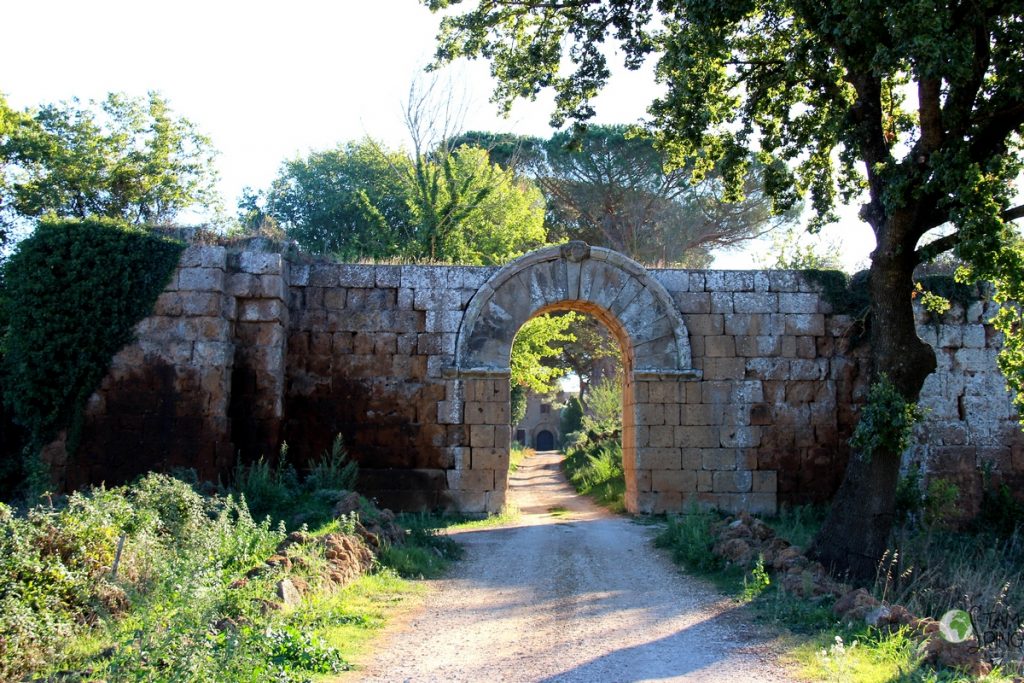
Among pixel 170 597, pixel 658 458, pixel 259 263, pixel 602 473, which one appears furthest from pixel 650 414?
pixel 170 597

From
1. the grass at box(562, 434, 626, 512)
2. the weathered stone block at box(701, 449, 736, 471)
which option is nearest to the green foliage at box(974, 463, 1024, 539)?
the weathered stone block at box(701, 449, 736, 471)

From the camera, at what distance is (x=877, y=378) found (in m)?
8.90

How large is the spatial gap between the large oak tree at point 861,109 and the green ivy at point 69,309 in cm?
482

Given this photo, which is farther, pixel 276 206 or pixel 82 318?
pixel 276 206

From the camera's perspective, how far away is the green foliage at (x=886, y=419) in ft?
27.7

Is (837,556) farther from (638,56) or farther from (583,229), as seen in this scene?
(583,229)

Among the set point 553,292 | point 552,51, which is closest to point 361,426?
point 553,292

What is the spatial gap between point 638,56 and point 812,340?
4.85 metres

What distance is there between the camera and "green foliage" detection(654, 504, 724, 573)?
866 cm

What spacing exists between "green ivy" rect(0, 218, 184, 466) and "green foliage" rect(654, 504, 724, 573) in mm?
7059

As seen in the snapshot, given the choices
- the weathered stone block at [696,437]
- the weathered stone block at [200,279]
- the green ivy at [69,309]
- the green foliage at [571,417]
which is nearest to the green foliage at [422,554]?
the weathered stone block at [696,437]

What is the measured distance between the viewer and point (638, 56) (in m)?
10.5

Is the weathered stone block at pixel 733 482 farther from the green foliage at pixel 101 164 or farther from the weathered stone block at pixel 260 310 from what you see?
the green foliage at pixel 101 164

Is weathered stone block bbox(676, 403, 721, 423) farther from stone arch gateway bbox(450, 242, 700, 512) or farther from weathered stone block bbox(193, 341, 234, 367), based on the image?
weathered stone block bbox(193, 341, 234, 367)
